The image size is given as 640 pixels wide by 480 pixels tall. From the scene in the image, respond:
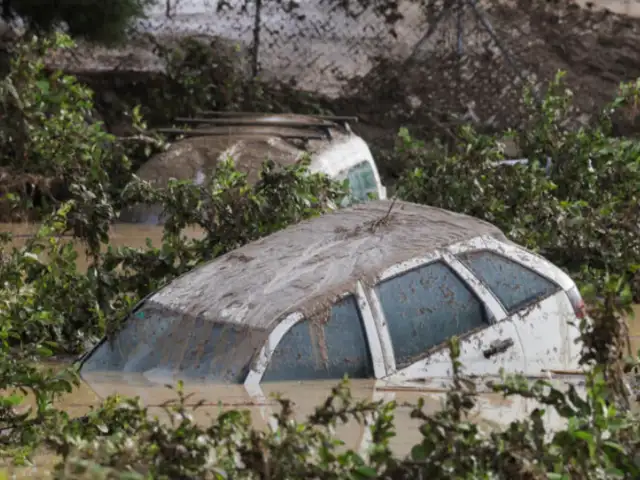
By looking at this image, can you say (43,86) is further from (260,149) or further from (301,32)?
(301,32)

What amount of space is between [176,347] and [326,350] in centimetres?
87

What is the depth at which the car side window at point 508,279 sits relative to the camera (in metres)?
9.53

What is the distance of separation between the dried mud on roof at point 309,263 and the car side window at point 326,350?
0.09 m

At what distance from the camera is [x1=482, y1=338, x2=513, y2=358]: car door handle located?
9219mm

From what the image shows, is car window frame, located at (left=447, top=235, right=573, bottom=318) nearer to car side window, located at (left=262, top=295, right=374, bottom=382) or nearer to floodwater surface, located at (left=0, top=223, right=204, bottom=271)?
car side window, located at (left=262, top=295, right=374, bottom=382)

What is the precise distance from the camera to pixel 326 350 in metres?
8.77

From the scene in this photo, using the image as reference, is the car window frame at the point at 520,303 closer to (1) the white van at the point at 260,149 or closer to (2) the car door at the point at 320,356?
(2) the car door at the point at 320,356

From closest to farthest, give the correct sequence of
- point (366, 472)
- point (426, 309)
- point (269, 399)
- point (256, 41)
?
1. point (366, 472)
2. point (269, 399)
3. point (426, 309)
4. point (256, 41)

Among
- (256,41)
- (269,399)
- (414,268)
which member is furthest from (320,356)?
(256,41)

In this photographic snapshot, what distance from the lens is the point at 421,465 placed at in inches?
240

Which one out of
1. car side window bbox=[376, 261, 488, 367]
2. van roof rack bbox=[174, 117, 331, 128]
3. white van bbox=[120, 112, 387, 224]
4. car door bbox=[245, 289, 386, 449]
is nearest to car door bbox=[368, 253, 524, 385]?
car side window bbox=[376, 261, 488, 367]

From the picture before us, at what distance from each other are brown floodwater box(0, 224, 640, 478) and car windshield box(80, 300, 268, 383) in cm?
10

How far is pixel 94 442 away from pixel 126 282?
18.7 ft

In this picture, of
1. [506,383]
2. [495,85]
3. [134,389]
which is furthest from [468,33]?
[506,383]
